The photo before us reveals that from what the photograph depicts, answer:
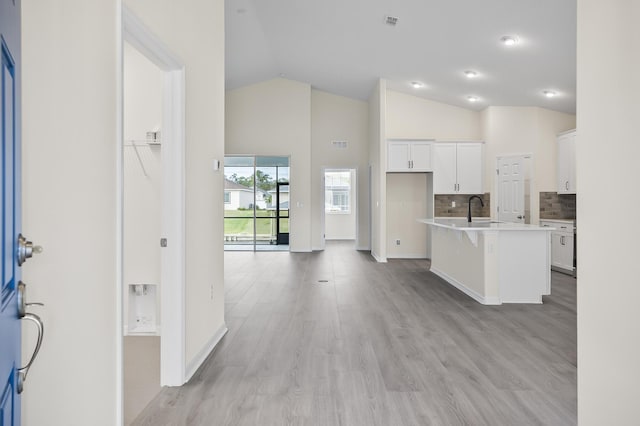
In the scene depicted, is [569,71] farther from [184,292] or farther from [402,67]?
[184,292]

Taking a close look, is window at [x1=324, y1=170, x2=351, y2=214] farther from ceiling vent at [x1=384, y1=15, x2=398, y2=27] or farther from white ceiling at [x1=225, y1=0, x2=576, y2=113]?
ceiling vent at [x1=384, y1=15, x2=398, y2=27]

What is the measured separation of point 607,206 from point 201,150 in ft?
8.52

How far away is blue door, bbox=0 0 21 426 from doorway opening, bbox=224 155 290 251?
914cm

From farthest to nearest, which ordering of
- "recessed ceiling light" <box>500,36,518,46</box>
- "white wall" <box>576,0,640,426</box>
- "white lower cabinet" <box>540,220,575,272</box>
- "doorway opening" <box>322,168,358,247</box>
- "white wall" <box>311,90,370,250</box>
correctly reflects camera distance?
"doorway opening" <box>322,168,358,247</box> < "white wall" <box>311,90,370,250</box> < "white lower cabinet" <box>540,220,575,272</box> < "recessed ceiling light" <box>500,36,518,46</box> < "white wall" <box>576,0,640,426</box>

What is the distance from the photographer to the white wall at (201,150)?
2.73m

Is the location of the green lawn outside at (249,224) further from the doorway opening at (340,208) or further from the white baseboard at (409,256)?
the doorway opening at (340,208)

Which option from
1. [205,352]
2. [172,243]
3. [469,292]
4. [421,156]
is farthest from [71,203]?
[421,156]

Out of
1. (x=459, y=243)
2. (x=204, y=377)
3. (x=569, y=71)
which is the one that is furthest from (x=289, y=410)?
(x=569, y=71)

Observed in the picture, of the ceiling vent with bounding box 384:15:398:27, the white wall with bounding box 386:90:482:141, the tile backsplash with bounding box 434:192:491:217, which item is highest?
the ceiling vent with bounding box 384:15:398:27

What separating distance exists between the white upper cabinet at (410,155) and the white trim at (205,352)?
18.7 feet

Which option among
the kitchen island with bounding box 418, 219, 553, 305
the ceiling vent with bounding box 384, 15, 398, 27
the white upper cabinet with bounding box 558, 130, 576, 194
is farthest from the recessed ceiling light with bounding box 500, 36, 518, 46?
the white upper cabinet with bounding box 558, 130, 576, 194

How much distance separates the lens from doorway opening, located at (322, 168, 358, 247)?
1289cm

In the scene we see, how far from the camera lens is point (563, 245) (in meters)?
6.89

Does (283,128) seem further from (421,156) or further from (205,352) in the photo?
(205,352)
